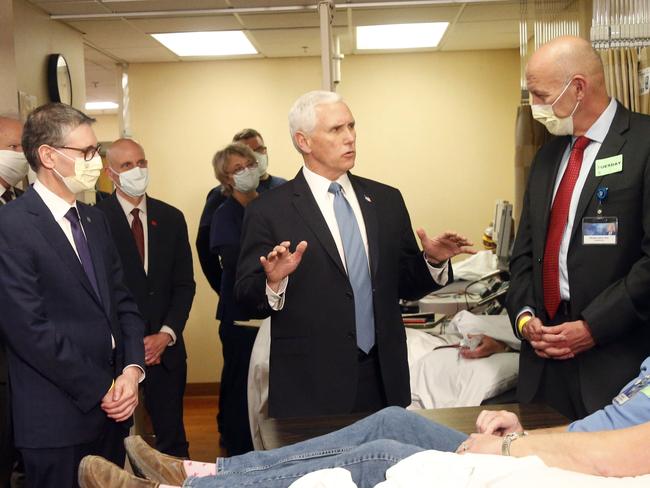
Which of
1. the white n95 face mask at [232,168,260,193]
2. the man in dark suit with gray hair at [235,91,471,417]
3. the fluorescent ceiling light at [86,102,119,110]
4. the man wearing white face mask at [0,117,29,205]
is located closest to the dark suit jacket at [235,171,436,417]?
the man in dark suit with gray hair at [235,91,471,417]

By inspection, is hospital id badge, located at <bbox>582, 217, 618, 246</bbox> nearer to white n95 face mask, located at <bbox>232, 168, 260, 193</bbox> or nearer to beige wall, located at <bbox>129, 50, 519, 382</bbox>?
white n95 face mask, located at <bbox>232, 168, 260, 193</bbox>

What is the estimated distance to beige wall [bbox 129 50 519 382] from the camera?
6.25 meters

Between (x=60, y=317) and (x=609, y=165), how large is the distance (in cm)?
181

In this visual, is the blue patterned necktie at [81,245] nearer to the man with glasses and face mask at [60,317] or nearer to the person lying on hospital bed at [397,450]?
the man with glasses and face mask at [60,317]

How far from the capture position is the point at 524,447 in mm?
1701

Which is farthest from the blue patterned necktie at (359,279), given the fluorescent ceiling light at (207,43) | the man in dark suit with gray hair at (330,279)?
the fluorescent ceiling light at (207,43)

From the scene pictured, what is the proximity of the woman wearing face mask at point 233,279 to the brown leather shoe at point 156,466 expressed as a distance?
2.24m

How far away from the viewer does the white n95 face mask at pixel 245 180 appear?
4.35m

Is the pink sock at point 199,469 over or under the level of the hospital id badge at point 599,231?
under

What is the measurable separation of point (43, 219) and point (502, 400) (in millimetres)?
1787

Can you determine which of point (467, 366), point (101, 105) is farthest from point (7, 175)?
point (101, 105)

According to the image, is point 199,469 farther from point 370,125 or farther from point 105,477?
point 370,125

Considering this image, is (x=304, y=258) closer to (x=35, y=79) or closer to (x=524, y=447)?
(x=524, y=447)

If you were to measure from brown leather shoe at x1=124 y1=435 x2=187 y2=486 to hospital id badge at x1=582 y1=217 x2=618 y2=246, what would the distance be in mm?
1446
